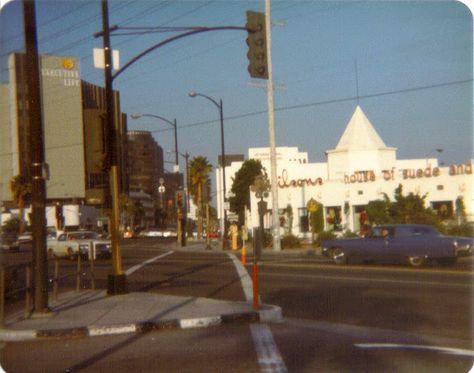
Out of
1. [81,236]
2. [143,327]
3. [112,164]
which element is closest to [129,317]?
[143,327]

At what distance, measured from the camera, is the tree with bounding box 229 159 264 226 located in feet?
273

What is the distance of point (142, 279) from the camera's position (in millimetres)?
23234

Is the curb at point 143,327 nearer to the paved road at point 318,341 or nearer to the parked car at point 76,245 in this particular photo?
the paved road at point 318,341

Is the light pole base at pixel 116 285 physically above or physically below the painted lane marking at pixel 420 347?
above

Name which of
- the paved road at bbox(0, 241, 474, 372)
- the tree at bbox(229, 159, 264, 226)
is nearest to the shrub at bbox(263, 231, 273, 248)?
the paved road at bbox(0, 241, 474, 372)

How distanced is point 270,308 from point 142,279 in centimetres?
1005

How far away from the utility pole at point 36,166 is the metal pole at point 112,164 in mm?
3108

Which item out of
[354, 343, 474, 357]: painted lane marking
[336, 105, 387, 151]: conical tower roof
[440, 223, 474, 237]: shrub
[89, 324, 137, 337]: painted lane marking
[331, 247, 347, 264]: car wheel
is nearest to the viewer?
[354, 343, 474, 357]: painted lane marking

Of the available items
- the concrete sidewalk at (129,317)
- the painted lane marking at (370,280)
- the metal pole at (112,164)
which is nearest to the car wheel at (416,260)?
the painted lane marking at (370,280)

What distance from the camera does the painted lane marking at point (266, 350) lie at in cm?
895

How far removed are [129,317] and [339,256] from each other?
1410cm

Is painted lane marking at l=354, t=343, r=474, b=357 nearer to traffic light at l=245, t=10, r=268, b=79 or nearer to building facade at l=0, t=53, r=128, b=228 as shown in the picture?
traffic light at l=245, t=10, r=268, b=79

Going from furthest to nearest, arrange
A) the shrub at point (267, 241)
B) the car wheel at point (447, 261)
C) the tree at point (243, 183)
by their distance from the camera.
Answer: the tree at point (243, 183) → the shrub at point (267, 241) → the car wheel at point (447, 261)

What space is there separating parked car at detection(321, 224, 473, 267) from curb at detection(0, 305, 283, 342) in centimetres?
1112
